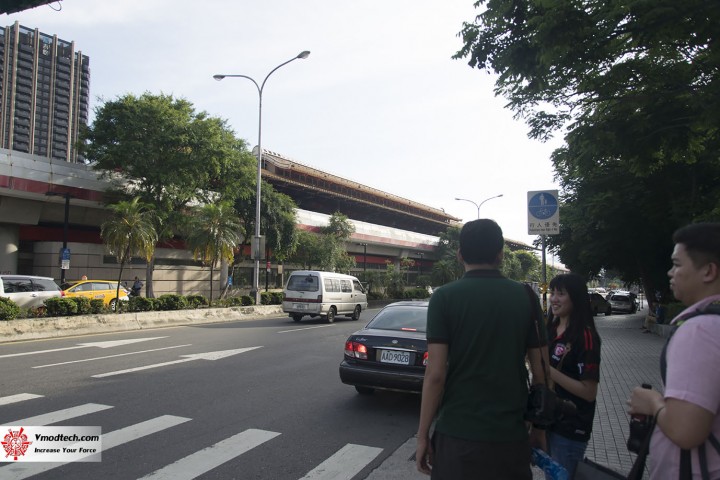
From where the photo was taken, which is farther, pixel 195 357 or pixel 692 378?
pixel 195 357

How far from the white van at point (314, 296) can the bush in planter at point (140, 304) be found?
196 inches

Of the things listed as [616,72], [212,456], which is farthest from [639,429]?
[616,72]

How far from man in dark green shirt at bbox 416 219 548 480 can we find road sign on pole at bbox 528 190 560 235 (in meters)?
6.76

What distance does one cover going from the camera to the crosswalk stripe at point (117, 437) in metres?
4.35

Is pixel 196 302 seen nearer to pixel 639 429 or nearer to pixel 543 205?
pixel 543 205

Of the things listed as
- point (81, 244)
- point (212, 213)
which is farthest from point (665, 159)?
point (81, 244)

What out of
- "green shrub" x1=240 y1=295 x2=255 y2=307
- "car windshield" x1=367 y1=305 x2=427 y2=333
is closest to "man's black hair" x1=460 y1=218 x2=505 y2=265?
"car windshield" x1=367 y1=305 x2=427 y2=333

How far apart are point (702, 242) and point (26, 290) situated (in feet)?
61.6

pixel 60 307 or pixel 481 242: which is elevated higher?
pixel 481 242

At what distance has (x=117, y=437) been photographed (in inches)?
208

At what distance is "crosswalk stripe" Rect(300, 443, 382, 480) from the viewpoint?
4473 mm

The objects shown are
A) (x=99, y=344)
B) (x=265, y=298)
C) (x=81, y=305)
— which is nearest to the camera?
(x=99, y=344)

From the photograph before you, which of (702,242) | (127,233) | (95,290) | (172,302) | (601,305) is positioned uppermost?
(127,233)

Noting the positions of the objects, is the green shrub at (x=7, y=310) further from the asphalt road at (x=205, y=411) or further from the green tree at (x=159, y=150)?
the green tree at (x=159, y=150)
